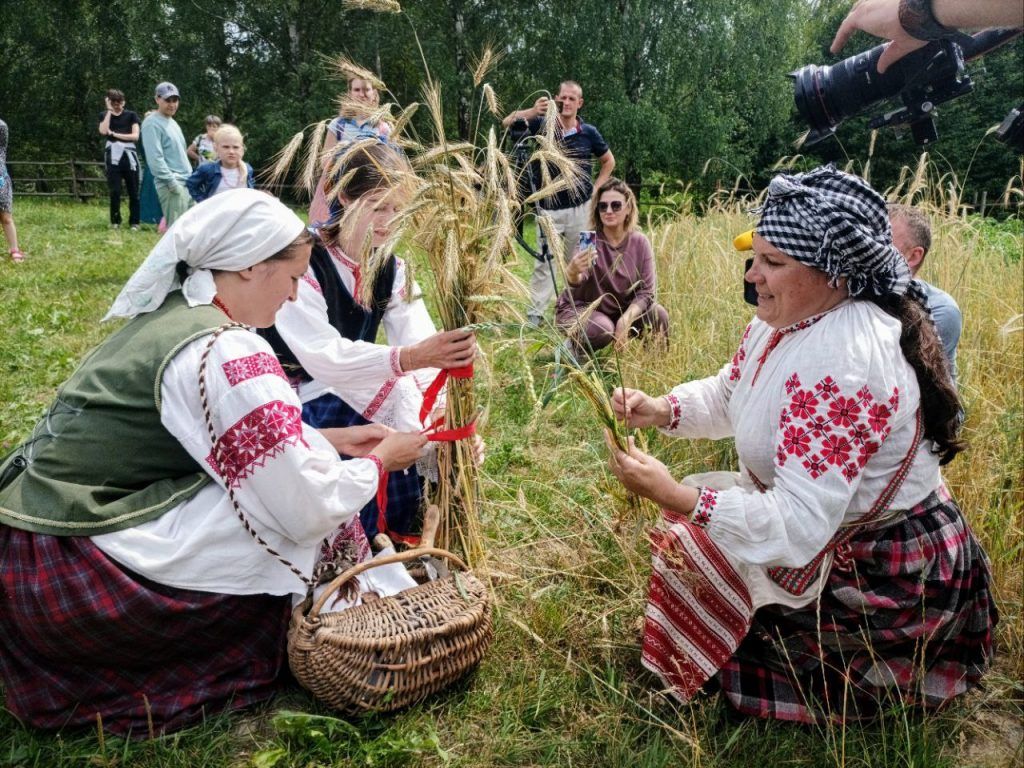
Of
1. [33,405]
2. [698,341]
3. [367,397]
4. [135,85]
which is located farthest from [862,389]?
[135,85]

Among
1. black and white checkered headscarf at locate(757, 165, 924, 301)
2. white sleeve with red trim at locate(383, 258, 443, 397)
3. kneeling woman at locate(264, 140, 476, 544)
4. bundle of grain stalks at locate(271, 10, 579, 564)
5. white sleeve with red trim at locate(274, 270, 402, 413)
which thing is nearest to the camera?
black and white checkered headscarf at locate(757, 165, 924, 301)

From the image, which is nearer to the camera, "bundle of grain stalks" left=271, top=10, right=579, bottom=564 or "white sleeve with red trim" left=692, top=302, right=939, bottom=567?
"white sleeve with red trim" left=692, top=302, right=939, bottom=567

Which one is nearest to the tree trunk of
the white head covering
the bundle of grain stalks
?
the bundle of grain stalks

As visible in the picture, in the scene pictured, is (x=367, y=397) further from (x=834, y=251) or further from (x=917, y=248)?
(x=917, y=248)

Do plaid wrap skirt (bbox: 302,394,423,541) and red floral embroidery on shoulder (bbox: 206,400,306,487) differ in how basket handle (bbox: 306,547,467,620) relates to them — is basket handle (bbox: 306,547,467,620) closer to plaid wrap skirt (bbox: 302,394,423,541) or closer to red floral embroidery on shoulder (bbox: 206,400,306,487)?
red floral embroidery on shoulder (bbox: 206,400,306,487)

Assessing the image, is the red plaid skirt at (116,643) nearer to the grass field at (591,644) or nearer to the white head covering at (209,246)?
the grass field at (591,644)

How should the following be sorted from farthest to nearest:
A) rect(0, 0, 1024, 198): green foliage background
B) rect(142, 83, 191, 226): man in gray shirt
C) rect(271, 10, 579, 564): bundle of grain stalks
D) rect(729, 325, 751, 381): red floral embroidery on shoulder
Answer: rect(0, 0, 1024, 198): green foliage background, rect(142, 83, 191, 226): man in gray shirt, rect(729, 325, 751, 381): red floral embroidery on shoulder, rect(271, 10, 579, 564): bundle of grain stalks

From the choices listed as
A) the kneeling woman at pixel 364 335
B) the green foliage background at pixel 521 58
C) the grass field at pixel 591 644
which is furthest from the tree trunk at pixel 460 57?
the kneeling woman at pixel 364 335

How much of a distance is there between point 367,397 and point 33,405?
2346 mm

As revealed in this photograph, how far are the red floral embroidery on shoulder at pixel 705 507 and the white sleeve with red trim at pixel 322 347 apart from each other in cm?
106

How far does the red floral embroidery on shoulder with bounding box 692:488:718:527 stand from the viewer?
A: 1.76 m

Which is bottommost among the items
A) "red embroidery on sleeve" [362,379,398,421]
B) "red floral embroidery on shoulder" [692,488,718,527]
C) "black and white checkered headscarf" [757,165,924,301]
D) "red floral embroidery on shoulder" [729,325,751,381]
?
"red embroidery on sleeve" [362,379,398,421]

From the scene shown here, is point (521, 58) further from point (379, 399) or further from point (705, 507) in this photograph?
point (705, 507)

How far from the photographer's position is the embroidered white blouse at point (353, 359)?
8.02 ft
